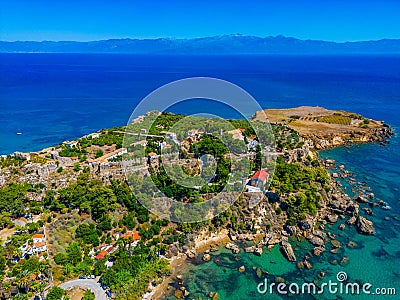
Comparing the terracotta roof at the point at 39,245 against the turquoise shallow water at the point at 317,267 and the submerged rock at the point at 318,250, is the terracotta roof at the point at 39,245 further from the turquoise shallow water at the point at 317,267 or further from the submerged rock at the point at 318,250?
the submerged rock at the point at 318,250

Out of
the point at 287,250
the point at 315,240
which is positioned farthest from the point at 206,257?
the point at 315,240

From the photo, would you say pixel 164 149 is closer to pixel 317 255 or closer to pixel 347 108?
pixel 317 255

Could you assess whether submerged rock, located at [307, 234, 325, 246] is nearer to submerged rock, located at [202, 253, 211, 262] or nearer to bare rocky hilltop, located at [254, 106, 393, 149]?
submerged rock, located at [202, 253, 211, 262]

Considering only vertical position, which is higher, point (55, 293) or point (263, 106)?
point (263, 106)

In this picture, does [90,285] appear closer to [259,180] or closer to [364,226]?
[259,180]

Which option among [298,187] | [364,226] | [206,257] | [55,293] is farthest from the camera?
[298,187]

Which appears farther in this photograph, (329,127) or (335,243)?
(329,127)
